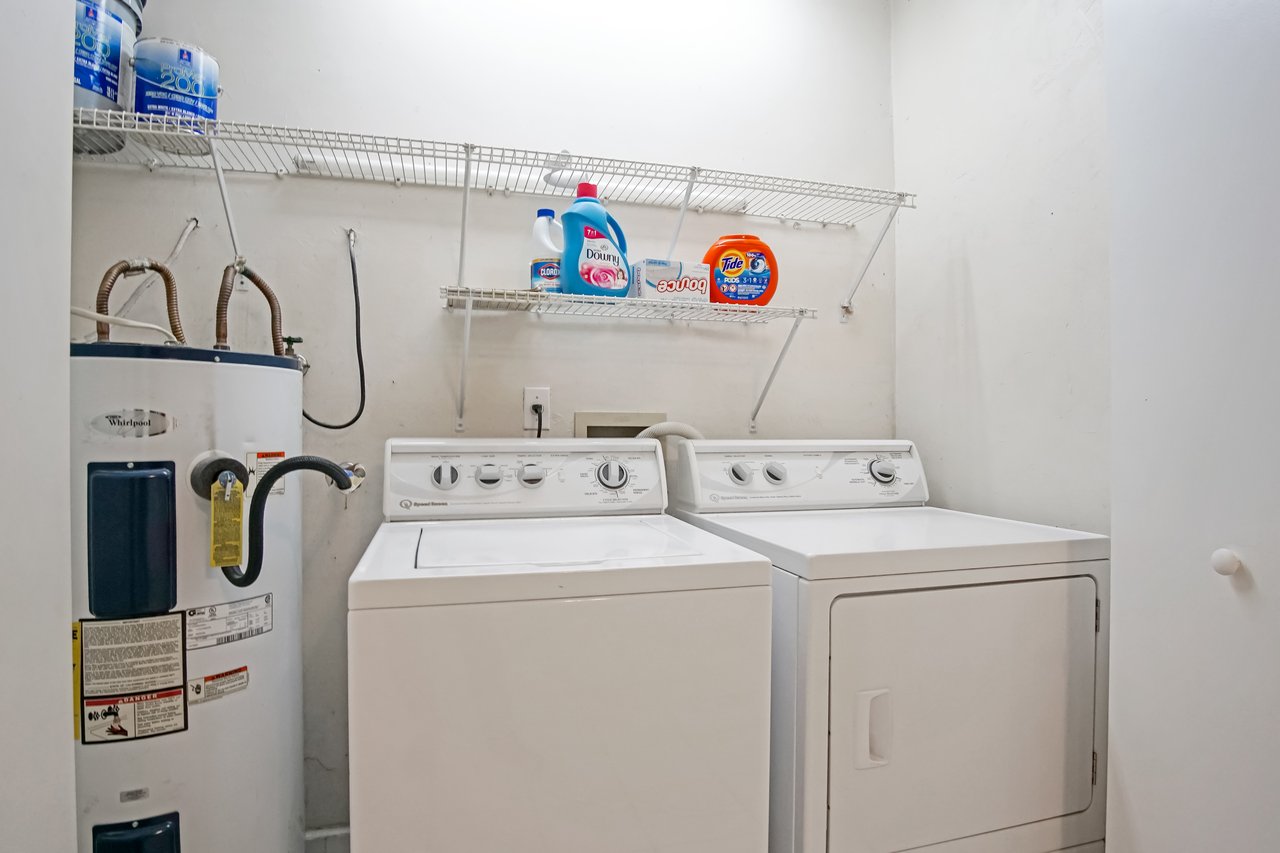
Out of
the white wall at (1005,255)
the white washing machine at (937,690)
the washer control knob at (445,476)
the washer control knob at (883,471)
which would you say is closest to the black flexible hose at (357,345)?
the washer control knob at (445,476)

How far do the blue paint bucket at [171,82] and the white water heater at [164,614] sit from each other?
0.56m

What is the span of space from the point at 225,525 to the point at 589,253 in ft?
3.14

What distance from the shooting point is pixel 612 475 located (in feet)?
5.26

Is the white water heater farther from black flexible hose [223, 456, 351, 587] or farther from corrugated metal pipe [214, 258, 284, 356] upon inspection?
A: corrugated metal pipe [214, 258, 284, 356]

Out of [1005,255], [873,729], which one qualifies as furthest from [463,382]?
[1005,255]

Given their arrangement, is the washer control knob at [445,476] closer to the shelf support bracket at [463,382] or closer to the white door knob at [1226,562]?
the shelf support bracket at [463,382]

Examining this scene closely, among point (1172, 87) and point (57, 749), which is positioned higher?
point (1172, 87)

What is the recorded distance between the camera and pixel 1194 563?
99 centimetres

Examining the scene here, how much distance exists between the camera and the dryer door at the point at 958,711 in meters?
1.12

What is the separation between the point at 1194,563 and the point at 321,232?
6.35ft

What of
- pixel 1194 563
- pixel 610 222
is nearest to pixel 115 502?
pixel 610 222

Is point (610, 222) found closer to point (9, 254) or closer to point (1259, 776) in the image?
point (9, 254)

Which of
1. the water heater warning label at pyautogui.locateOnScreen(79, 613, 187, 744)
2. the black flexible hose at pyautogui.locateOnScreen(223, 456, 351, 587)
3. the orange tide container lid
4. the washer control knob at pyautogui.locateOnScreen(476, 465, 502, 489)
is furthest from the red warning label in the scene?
the orange tide container lid

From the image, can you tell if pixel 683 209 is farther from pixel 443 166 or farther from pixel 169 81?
pixel 169 81
